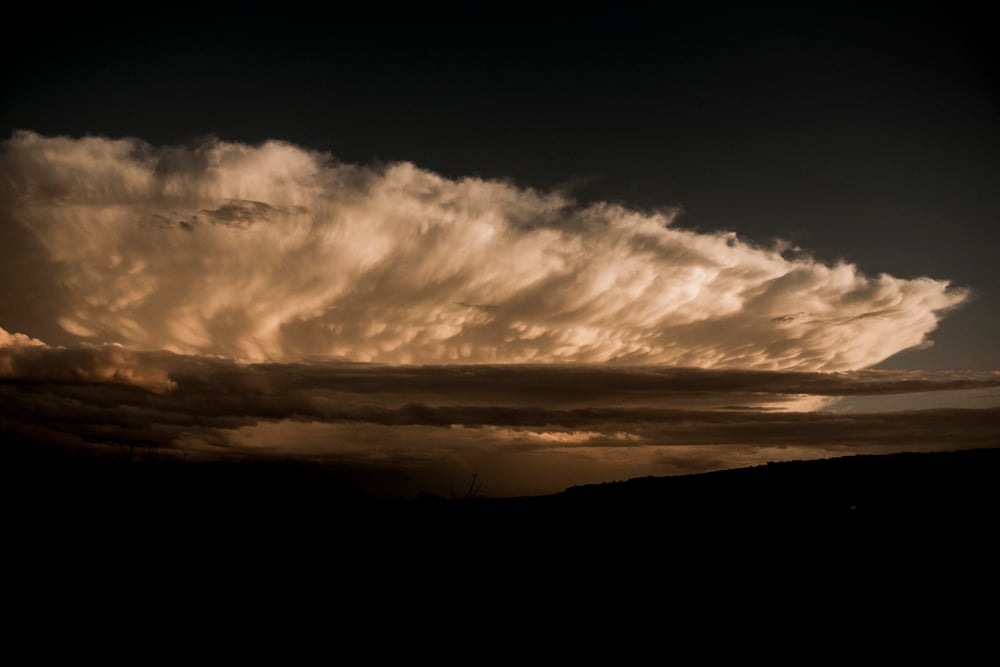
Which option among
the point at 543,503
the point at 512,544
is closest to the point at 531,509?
the point at 543,503

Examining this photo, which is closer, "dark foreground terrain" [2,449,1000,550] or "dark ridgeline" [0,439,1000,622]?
"dark ridgeline" [0,439,1000,622]

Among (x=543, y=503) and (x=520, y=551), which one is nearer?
(x=520, y=551)

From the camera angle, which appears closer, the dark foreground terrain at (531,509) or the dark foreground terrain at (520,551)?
the dark foreground terrain at (520,551)

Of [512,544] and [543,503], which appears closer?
[512,544]

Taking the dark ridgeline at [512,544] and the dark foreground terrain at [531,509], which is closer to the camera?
the dark ridgeline at [512,544]

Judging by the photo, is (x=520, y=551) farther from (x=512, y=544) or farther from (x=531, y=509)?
(x=531, y=509)

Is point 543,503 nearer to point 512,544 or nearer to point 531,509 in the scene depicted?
point 531,509

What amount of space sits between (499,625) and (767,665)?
317cm

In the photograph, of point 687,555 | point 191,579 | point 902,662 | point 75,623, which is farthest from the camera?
point 687,555

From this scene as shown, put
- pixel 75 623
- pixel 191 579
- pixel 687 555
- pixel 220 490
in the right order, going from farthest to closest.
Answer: pixel 220 490 → pixel 687 555 → pixel 191 579 → pixel 75 623

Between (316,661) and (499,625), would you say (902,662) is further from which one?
(316,661)

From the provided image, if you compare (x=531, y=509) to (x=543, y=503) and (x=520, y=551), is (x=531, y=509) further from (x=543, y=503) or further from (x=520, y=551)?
(x=520, y=551)

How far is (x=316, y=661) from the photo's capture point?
7.05 meters

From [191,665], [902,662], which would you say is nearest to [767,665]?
[902,662]
